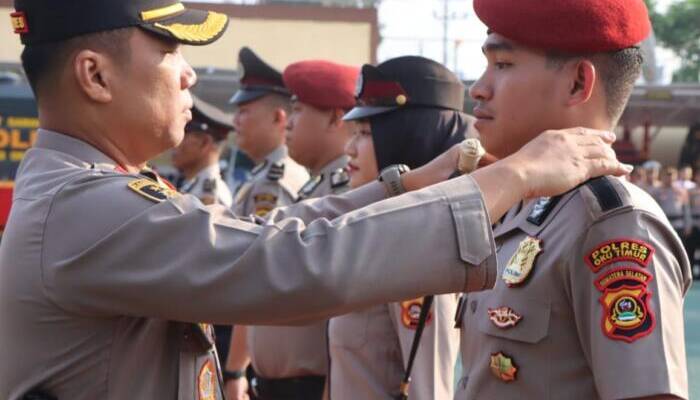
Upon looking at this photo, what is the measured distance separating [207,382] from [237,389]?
3.94 metres

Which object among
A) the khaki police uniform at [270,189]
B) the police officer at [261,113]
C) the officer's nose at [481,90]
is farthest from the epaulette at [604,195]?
the police officer at [261,113]

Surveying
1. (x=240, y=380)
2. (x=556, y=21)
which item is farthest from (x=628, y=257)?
(x=240, y=380)

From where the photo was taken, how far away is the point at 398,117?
14.4ft

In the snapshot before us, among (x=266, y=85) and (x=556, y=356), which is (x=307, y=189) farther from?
(x=556, y=356)

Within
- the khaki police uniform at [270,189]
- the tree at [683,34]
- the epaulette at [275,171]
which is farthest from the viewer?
Answer: the tree at [683,34]

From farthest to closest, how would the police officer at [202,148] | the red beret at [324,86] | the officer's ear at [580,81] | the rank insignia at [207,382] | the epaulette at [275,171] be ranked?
the police officer at [202,148]
the epaulette at [275,171]
the red beret at [324,86]
the officer's ear at [580,81]
the rank insignia at [207,382]

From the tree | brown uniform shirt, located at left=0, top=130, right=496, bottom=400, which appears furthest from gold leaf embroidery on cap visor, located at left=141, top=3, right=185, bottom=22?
the tree

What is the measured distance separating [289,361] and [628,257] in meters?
3.18

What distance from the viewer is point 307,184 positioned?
5.66 metres

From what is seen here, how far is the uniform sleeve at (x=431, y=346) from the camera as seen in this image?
3805mm

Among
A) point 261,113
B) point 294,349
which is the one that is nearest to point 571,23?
point 294,349

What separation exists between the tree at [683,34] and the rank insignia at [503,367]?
5410 cm

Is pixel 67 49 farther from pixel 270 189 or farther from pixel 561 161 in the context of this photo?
pixel 270 189

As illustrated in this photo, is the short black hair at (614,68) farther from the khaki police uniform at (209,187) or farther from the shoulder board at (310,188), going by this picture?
the khaki police uniform at (209,187)
